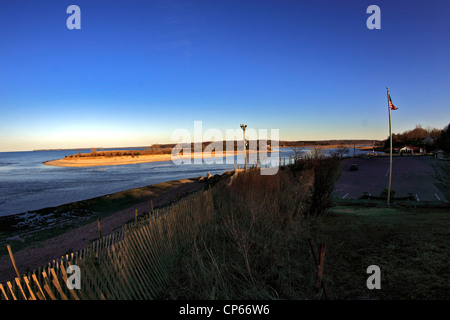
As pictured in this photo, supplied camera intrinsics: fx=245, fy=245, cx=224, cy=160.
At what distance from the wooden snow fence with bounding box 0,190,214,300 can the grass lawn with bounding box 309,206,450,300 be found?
3.18m

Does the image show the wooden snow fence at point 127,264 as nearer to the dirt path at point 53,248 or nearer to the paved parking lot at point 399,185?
the dirt path at point 53,248

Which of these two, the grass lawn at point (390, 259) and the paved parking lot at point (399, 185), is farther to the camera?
the paved parking lot at point (399, 185)

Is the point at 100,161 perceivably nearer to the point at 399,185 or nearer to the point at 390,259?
the point at 399,185

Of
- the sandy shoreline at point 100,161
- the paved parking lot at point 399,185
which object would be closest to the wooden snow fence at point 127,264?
the paved parking lot at point 399,185

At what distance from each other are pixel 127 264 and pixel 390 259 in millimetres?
5418

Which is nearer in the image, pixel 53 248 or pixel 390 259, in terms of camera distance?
pixel 390 259

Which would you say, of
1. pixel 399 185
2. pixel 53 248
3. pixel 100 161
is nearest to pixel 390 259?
pixel 53 248

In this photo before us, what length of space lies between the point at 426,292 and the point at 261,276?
2.67m

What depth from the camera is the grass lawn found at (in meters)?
4.12

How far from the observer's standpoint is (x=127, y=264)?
3.94 meters

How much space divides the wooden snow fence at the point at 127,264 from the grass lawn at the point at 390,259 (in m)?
3.18

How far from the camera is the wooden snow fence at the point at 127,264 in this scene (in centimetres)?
285

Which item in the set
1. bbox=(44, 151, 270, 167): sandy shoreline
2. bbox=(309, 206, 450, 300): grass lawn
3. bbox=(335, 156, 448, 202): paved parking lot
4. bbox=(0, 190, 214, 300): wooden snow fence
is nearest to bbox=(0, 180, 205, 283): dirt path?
bbox=(0, 190, 214, 300): wooden snow fence
